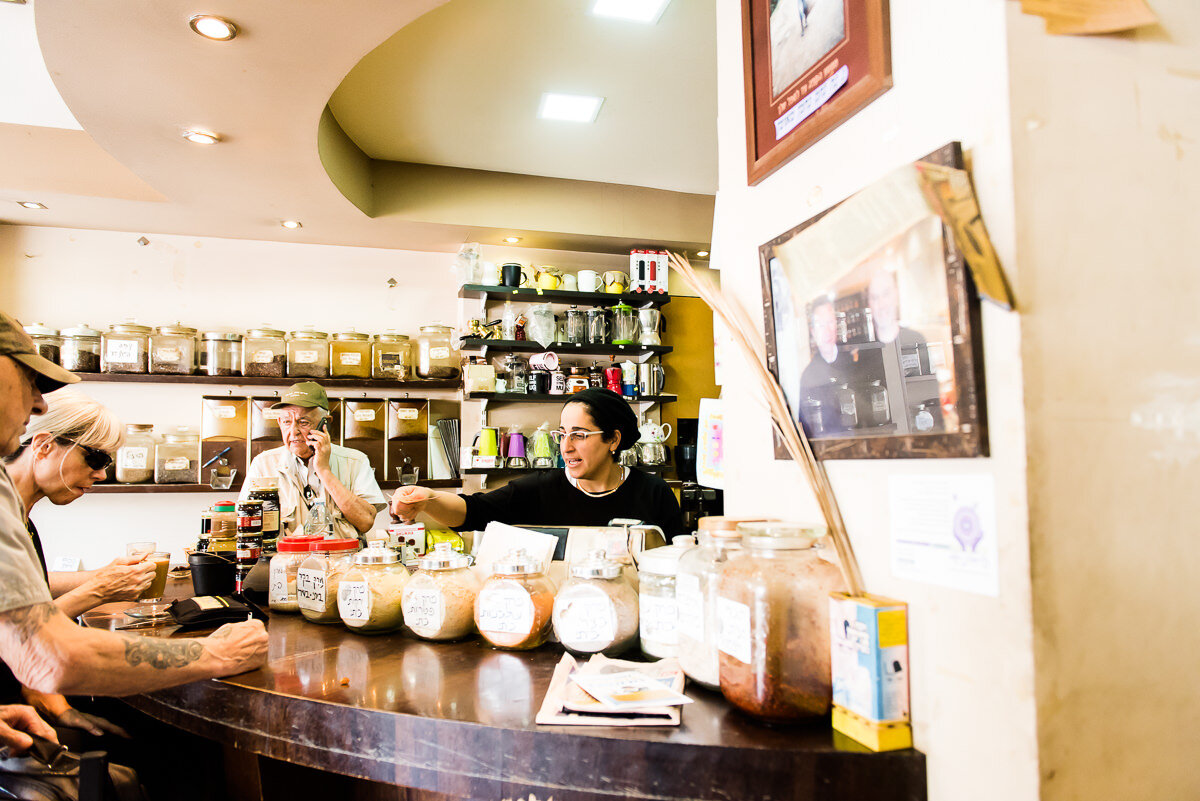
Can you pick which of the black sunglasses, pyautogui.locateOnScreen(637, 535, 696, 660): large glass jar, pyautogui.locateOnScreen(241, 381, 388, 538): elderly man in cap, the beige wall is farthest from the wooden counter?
pyautogui.locateOnScreen(241, 381, 388, 538): elderly man in cap

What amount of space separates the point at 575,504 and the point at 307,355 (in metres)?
2.18

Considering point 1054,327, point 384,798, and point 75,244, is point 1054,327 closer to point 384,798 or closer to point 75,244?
point 384,798

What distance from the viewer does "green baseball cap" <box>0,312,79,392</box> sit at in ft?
4.61

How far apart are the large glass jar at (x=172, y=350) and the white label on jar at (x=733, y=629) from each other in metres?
4.02

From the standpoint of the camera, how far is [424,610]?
4.74ft

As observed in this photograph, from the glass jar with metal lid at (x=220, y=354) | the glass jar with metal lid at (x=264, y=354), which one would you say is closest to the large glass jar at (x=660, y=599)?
the glass jar with metal lid at (x=264, y=354)

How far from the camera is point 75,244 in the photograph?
4.21 m

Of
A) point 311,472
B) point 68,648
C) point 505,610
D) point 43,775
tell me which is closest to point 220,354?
point 311,472

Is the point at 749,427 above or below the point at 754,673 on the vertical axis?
above

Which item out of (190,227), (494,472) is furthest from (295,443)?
(190,227)

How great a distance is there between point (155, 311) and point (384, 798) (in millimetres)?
3903

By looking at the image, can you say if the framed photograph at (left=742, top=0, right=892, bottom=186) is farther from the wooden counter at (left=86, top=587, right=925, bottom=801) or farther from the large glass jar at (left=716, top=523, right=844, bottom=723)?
the wooden counter at (left=86, top=587, right=925, bottom=801)

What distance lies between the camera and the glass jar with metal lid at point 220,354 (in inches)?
164

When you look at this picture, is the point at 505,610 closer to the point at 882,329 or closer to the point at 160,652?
the point at 160,652
